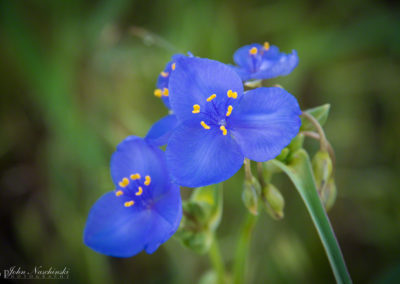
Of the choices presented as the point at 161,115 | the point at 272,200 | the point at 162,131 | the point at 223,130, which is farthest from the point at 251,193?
the point at 161,115

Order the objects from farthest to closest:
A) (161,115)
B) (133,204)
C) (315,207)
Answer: (161,115) → (133,204) → (315,207)

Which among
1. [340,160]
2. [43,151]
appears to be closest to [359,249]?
[340,160]

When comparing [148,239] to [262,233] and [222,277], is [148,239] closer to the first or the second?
→ [222,277]

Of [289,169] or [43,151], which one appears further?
[43,151]

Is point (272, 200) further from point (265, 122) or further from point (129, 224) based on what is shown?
point (129, 224)

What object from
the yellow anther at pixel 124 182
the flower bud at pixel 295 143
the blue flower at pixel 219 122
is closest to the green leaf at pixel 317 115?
the flower bud at pixel 295 143

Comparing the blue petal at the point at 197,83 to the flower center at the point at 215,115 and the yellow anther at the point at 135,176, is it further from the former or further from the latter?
the yellow anther at the point at 135,176

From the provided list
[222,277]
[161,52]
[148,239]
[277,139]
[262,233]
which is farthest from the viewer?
[161,52]
